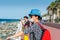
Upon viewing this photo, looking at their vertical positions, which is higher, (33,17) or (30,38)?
(33,17)

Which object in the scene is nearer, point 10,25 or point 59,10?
point 10,25

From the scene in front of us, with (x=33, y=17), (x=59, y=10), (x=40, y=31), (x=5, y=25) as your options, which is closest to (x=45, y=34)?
(x=40, y=31)

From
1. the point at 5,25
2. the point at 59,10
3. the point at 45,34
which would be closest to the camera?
the point at 45,34

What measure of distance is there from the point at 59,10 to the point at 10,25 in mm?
64908

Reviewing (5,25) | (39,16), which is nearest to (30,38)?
(39,16)

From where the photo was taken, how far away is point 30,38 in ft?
15.0

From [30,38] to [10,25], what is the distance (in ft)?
38.0

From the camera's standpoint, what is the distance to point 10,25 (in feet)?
52.7

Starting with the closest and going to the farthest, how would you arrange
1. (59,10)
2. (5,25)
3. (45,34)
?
(45,34) → (5,25) → (59,10)

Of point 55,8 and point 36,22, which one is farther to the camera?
point 55,8

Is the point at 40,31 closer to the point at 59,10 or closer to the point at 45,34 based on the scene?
the point at 45,34

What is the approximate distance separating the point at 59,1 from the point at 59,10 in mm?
3020

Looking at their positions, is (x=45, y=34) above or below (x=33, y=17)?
below

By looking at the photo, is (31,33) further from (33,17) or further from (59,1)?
(59,1)
